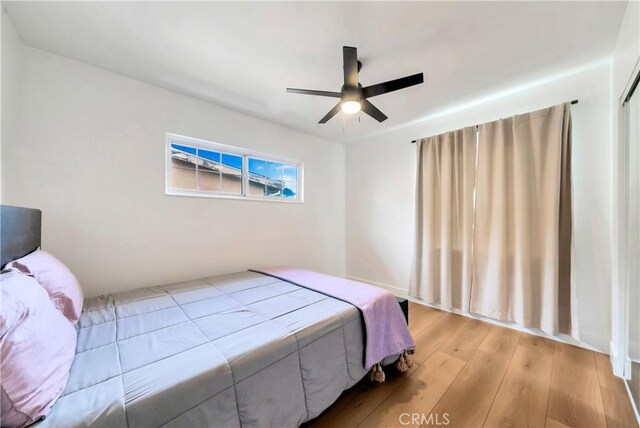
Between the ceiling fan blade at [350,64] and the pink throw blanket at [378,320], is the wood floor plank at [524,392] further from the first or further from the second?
the ceiling fan blade at [350,64]

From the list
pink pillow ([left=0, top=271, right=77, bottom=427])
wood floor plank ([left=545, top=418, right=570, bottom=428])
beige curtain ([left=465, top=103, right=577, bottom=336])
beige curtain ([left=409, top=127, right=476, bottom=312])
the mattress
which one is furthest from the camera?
beige curtain ([left=409, top=127, right=476, bottom=312])

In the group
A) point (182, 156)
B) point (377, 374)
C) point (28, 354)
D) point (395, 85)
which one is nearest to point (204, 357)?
point (28, 354)

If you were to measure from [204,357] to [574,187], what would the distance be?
312cm

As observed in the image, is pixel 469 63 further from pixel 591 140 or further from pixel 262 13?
pixel 262 13

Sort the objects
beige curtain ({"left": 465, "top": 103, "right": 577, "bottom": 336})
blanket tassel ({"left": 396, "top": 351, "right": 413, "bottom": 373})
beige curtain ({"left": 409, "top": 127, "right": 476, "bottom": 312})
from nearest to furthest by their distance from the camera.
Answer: blanket tassel ({"left": 396, "top": 351, "right": 413, "bottom": 373}) → beige curtain ({"left": 465, "top": 103, "right": 577, "bottom": 336}) → beige curtain ({"left": 409, "top": 127, "right": 476, "bottom": 312})

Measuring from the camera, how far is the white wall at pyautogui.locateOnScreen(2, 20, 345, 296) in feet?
5.92

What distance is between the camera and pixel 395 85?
1.61m

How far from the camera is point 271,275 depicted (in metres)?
2.47

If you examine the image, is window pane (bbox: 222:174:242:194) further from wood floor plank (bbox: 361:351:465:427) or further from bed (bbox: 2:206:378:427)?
wood floor plank (bbox: 361:351:465:427)

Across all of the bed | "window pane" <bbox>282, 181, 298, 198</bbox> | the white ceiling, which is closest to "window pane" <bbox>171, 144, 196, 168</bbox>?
the white ceiling

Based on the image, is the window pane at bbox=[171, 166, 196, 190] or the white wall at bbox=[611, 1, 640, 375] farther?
the window pane at bbox=[171, 166, 196, 190]

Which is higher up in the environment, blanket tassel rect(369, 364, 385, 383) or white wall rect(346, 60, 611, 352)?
white wall rect(346, 60, 611, 352)

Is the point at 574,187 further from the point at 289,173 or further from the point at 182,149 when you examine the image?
the point at 182,149

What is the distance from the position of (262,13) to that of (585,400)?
10.5 feet
